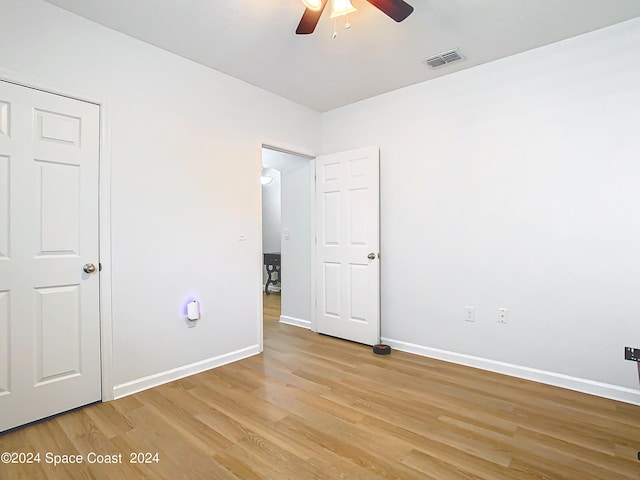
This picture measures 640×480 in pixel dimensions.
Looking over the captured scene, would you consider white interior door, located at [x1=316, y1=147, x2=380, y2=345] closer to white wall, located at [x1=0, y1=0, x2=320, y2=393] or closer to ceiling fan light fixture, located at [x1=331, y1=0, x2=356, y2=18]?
white wall, located at [x1=0, y1=0, x2=320, y2=393]

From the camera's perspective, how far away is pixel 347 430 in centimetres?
212

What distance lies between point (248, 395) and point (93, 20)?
2822 millimetres

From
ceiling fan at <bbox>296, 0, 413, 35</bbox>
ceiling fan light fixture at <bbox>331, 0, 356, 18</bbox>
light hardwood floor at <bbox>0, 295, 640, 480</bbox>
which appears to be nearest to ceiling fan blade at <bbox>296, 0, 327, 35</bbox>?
ceiling fan at <bbox>296, 0, 413, 35</bbox>

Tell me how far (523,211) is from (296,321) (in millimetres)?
2885

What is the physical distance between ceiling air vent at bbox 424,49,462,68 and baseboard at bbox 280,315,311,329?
10.1 ft

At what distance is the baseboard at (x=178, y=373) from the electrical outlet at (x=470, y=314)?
1.98 metres

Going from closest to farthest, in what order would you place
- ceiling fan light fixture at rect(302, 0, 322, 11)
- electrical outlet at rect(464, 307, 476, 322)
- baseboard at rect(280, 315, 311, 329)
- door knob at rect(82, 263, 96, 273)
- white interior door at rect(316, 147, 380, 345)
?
ceiling fan light fixture at rect(302, 0, 322, 11), door knob at rect(82, 263, 96, 273), electrical outlet at rect(464, 307, 476, 322), white interior door at rect(316, 147, 380, 345), baseboard at rect(280, 315, 311, 329)

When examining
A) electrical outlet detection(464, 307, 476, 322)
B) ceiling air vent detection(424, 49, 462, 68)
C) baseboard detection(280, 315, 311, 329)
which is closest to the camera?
ceiling air vent detection(424, 49, 462, 68)

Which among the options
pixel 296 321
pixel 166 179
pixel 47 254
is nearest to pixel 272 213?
pixel 296 321

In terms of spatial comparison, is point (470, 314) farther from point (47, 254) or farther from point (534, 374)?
point (47, 254)

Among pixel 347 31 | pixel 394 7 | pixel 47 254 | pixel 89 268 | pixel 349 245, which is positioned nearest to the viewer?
pixel 394 7

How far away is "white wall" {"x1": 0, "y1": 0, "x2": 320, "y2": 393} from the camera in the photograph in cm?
233

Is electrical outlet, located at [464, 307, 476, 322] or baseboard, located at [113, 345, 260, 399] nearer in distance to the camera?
baseboard, located at [113, 345, 260, 399]

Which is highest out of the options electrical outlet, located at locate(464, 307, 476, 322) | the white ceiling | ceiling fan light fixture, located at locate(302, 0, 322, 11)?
the white ceiling
